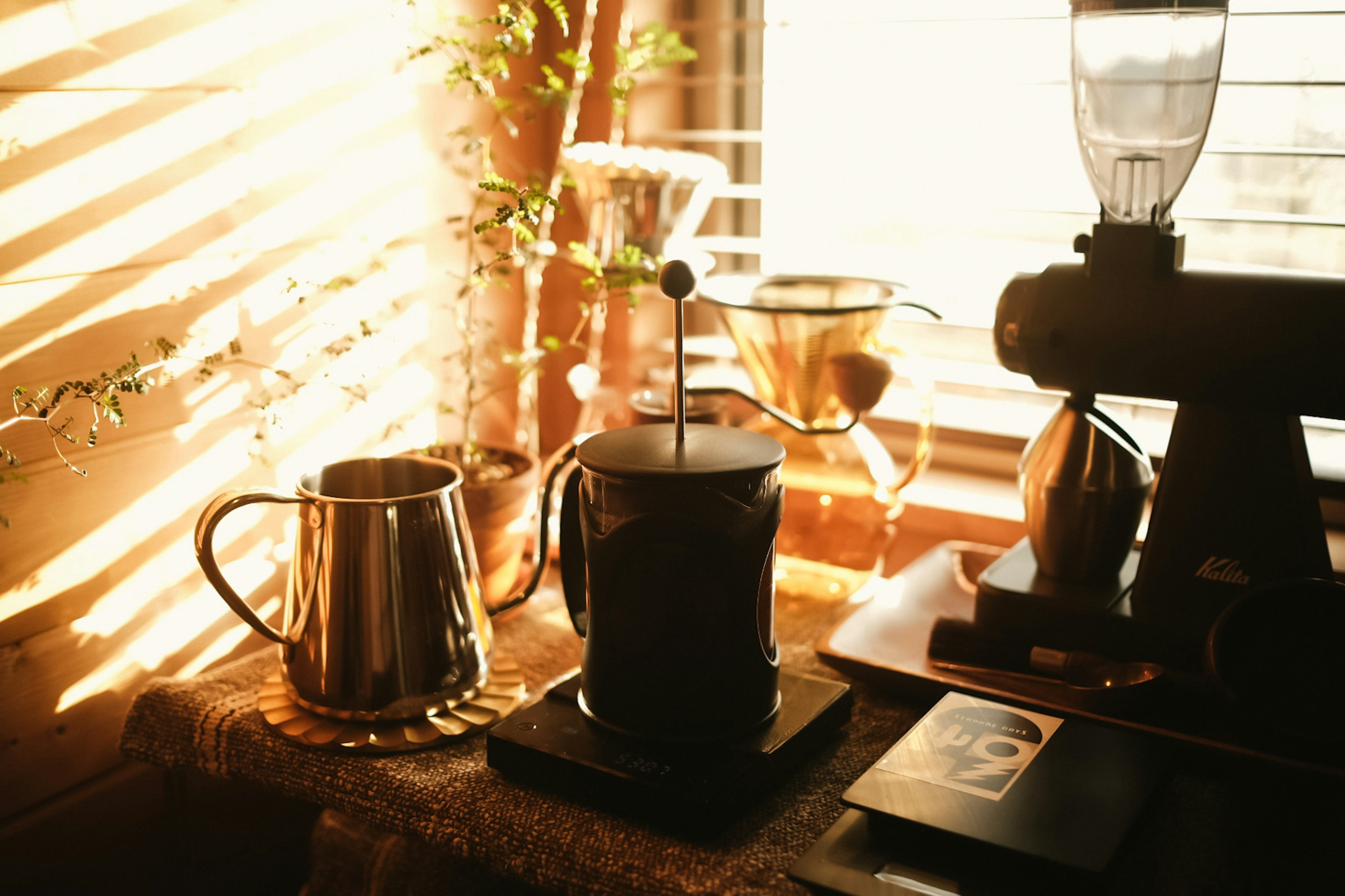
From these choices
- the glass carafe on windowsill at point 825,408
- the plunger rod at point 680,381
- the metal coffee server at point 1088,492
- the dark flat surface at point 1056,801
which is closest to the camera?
the dark flat surface at point 1056,801

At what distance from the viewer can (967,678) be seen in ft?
2.96

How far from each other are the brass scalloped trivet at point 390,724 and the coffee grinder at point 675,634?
77mm

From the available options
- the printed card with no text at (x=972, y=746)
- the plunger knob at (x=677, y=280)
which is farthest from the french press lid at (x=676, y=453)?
the printed card with no text at (x=972, y=746)

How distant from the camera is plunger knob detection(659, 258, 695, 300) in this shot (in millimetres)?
738

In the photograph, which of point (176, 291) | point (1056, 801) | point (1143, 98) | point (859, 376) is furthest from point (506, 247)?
point (1056, 801)

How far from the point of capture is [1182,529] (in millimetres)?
850

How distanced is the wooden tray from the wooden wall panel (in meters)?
0.54

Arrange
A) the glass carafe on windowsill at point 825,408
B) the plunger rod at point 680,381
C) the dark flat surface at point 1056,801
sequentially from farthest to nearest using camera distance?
the glass carafe on windowsill at point 825,408, the plunger rod at point 680,381, the dark flat surface at point 1056,801

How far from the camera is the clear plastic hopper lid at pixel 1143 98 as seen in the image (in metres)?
0.85

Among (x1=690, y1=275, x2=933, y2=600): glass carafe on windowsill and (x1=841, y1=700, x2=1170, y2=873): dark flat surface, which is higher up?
(x1=690, y1=275, x2=933, y2=600): glass carafe on windowsill

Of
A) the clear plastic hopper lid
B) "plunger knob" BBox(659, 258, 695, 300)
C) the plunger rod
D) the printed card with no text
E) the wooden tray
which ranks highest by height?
the clear plastic hopper lid

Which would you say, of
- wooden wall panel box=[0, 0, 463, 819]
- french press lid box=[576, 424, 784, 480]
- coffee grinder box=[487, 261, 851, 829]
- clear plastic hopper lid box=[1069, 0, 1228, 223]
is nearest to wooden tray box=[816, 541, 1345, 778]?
coffee grinder box=[487, 261, 851, 829]

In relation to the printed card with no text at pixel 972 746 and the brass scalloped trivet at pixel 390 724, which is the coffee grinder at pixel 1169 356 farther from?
the brass scalloped trivet at pixel 390 724

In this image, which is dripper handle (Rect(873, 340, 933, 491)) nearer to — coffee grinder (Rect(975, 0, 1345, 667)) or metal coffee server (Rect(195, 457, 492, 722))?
coffee grinder (Rect(975, 0, 1345, 667))
